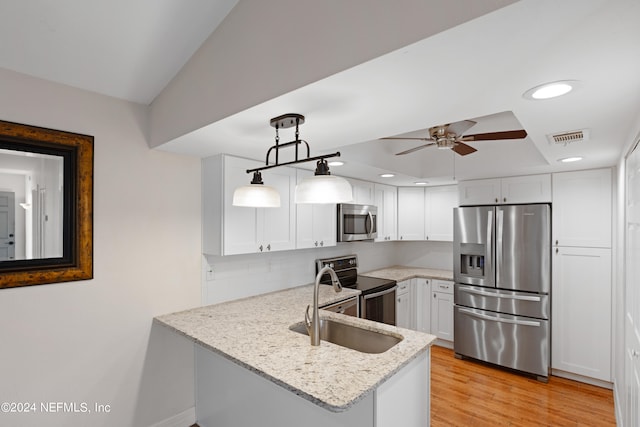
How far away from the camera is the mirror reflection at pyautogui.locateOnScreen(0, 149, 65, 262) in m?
1.82

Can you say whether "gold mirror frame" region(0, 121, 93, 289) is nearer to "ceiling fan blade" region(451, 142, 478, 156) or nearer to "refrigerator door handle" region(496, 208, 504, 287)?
"ceiling fan blade" region(451, 142, 478, 156)

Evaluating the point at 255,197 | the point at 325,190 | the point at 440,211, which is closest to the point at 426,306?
the point at 440,211

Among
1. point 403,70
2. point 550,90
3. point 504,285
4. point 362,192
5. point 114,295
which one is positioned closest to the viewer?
point 403,70

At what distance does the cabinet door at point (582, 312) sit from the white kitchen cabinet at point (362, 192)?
6.76 feet

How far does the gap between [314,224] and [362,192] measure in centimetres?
98

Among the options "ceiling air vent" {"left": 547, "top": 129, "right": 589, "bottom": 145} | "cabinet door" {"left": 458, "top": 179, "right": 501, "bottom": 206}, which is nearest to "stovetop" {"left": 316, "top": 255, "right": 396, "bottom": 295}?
"cabinet door" {"left": 458, "top": 179, "right": 501, "bottom": 206}

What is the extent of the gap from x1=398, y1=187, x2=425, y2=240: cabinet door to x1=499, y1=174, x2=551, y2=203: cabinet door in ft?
3.90

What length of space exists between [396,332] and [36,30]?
8.31ft

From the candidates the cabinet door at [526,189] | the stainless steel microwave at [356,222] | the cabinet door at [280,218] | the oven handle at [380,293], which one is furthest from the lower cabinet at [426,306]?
the cabinet door at [280,218]

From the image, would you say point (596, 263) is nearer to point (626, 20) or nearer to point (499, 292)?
point (499, 292)

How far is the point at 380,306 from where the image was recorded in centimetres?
366

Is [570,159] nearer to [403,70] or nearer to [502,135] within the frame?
[502,135]

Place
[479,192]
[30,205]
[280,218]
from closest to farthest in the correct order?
[30,205]
[280,218]
[479,192]

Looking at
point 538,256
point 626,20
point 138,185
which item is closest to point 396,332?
point 626,20
